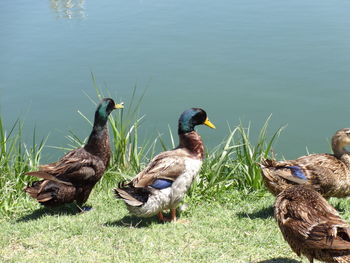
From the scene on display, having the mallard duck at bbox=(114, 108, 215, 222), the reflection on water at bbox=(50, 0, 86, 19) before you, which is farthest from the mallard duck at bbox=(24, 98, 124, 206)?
the reflection on water at bbox=(50, 0, 86, 19)

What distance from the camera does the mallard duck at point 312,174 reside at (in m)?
6.18

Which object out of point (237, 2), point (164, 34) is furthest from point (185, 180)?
point (237, 2)

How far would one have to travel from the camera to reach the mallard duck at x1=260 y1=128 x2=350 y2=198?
618 cm

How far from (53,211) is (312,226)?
335cm

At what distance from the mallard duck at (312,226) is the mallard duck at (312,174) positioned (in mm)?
1036

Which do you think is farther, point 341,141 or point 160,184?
point 341,141

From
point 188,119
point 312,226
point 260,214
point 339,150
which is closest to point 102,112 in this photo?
point 188,119

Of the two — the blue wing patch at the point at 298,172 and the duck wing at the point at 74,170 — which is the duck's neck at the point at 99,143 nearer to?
the duck wing at the point at 74,170

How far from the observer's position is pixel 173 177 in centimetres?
616

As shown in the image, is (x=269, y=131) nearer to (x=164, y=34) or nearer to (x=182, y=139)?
(x=182, y=139)

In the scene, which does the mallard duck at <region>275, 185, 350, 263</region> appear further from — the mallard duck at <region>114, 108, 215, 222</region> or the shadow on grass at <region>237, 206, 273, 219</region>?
the mallard duck at <region>114, 108, 215, 222</region>

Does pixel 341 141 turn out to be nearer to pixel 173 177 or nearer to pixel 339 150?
pixel 339 150

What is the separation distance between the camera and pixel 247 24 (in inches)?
590

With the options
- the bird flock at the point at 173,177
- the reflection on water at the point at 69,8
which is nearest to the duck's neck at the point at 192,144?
the bird flock at the point at 173,177
